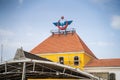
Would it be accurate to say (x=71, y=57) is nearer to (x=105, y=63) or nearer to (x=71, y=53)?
(x=71, y=53)

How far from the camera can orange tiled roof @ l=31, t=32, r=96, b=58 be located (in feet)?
134

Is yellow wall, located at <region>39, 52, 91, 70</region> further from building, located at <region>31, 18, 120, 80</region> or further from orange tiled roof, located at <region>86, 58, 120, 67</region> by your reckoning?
orange tiled roof, located at <region>86, 58, 120, 67</region>

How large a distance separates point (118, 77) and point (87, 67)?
4.75 metres

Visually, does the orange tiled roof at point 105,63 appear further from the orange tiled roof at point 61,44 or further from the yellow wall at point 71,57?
the orange tiled roof at point 61,44

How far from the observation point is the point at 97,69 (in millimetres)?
38156

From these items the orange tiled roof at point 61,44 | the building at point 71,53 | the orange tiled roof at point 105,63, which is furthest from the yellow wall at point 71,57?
the orange tiled roof at point 105,63

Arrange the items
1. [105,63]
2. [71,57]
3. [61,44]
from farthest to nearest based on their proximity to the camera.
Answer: [61,44] → [71,57] → [105,63]

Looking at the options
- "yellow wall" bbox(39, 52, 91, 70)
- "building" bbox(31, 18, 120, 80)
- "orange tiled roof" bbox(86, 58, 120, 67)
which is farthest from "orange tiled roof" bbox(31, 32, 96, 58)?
"orange tiled roof" bbox(86, 58, 120, 67)

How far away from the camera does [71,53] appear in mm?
40188

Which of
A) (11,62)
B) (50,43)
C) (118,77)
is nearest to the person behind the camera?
(11,62)

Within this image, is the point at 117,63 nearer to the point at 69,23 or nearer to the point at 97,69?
the point at 97,69

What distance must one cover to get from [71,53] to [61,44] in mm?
2868

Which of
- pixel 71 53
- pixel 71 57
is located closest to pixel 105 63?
pixel 71 57

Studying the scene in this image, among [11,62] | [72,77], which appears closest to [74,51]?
[72,77]
